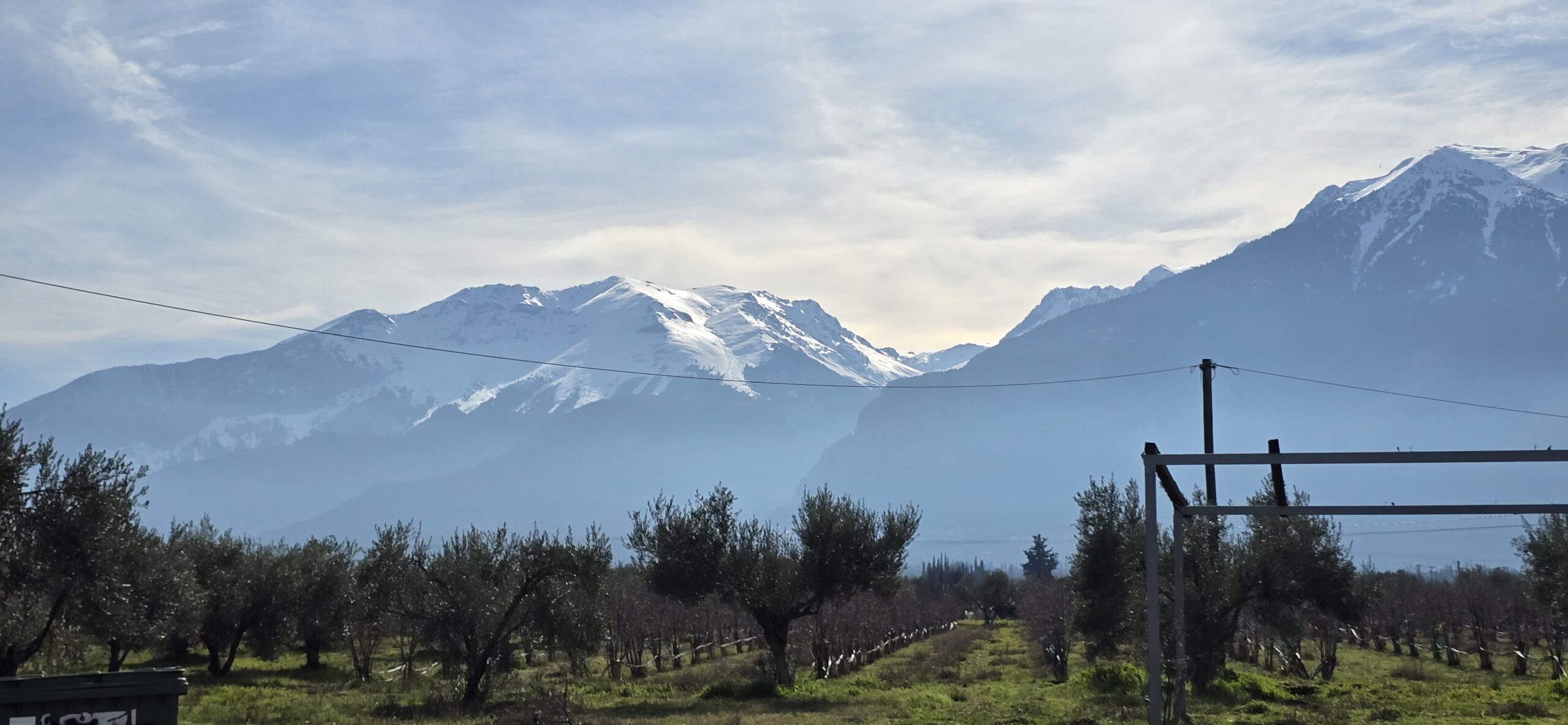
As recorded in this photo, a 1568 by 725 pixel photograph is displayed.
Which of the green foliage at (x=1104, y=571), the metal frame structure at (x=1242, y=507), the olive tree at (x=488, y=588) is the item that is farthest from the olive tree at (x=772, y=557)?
the metal frame structure at (x=1242, y=507)

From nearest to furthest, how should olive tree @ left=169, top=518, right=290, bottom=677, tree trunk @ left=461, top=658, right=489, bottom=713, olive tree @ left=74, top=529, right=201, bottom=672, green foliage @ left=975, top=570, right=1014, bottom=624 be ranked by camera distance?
olive tree @ left=74, top=529, right=201, bottom=672
tree trunk @ left=461, top=658, right=489, bottom=713
olive tree @ left=169, top=518, right=290, bottom=677
green foliage @ left=975, top=570, right=1014, bottom=624

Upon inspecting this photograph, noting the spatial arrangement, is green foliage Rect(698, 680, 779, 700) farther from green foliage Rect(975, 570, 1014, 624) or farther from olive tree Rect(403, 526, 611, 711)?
green foliage Rect(975, 570, 1014, 624)

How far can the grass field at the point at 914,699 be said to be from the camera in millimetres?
27562

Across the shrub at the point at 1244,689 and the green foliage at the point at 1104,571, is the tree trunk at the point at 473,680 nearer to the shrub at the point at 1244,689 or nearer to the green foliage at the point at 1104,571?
the green foliage at the point at 1104,571

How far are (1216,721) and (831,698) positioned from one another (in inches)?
479

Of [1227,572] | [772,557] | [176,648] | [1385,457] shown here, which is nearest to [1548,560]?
[1227,572]

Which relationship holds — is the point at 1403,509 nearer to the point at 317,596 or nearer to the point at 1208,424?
the point at 1208,424

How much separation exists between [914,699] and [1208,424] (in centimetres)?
1295

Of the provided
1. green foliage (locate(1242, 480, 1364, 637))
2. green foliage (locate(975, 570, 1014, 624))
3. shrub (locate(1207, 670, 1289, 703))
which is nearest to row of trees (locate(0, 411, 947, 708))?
shrub (locate(1207, 670, 1289, 703))

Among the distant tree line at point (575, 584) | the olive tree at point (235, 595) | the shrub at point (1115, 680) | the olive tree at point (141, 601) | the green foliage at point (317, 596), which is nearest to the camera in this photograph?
the distant tree line at point (575, 584)

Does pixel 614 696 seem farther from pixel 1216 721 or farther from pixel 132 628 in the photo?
pixel 1216 721

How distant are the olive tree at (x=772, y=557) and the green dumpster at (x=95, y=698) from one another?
25.0 meters

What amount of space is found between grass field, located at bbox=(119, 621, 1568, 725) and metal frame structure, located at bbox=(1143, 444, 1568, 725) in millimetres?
5519

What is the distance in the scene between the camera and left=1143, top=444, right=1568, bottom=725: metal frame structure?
60.6ft
